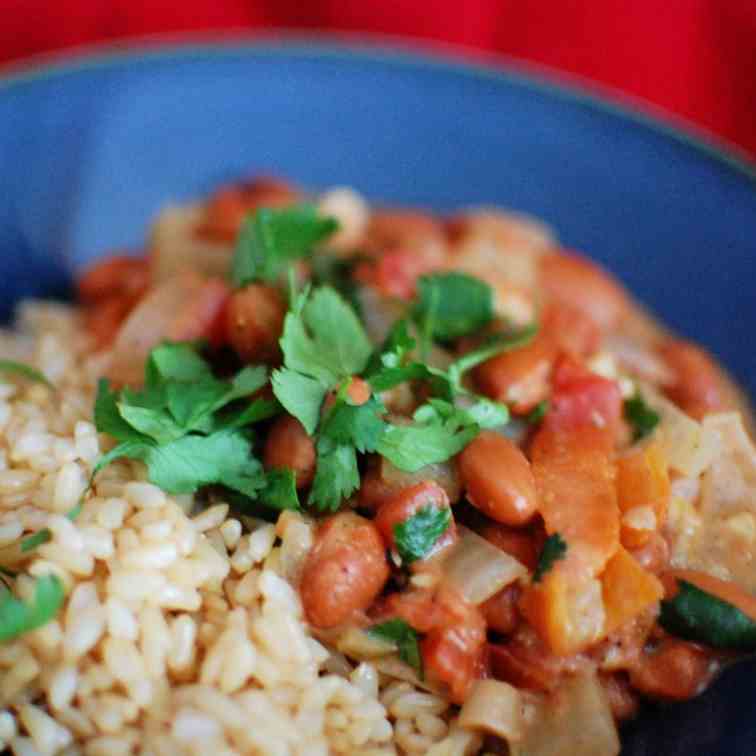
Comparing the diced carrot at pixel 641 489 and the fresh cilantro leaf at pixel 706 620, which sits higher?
the diced carrot at pixel 641 489

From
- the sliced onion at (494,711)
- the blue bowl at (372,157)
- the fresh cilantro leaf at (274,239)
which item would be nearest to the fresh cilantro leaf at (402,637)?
the sliced onion at (494,711)

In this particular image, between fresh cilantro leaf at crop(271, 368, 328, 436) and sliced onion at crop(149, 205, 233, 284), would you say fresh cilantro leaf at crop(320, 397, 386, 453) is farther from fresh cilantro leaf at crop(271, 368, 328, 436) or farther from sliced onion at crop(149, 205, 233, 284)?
sliced onion at crop(149, 205, 233, 284)

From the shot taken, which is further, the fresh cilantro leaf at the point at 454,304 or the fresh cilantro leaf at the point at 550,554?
the fresh cilantro leaf at the point at 454,304

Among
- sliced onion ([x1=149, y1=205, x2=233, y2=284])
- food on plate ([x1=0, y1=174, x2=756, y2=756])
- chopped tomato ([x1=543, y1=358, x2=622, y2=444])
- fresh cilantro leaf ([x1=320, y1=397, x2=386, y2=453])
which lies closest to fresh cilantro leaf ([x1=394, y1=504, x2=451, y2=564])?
food on plate ([x1=0, y1=174, x2=756, y2=756])

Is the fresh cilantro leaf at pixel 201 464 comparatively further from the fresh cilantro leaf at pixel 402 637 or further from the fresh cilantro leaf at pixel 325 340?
the fresh cilantro leaf at pixel 402 637

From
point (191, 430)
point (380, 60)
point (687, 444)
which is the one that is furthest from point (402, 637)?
point (380, 60)

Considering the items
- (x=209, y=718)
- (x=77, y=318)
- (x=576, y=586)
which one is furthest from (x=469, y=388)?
(x=77, y=318)
